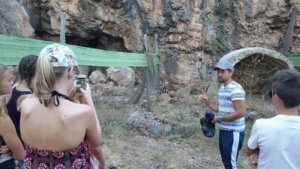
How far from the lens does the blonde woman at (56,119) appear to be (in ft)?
7.42

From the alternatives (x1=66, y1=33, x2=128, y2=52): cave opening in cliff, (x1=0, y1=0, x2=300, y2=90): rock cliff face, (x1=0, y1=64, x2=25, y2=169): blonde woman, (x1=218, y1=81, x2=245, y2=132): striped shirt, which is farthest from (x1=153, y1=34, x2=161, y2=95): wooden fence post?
(x1=0, y1=64, x2=25, y2=169): blonde woman

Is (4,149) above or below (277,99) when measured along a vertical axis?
below

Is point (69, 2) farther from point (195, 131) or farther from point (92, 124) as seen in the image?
point (92, 124)

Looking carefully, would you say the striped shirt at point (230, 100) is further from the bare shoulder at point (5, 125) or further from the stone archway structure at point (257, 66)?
the stone archway structure at point (257, 66)

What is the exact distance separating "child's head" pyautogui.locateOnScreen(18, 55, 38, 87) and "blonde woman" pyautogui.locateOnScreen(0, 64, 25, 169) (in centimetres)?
11

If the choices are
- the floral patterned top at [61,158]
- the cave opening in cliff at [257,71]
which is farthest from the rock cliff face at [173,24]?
the floral patterned top at [61,158]

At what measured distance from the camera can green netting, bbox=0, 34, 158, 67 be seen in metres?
5.63

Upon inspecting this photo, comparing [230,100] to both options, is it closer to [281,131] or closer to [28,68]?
[281,131]

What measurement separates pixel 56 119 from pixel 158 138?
4816 millimetres

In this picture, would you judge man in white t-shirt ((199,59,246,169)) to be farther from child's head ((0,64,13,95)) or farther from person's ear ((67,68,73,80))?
person's ear ((67,68,73,80))

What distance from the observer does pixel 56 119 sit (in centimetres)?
228

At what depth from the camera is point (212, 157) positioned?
6.43m

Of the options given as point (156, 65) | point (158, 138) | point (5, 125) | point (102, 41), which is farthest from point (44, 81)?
point (102, 41)

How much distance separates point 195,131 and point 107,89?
132 inches
